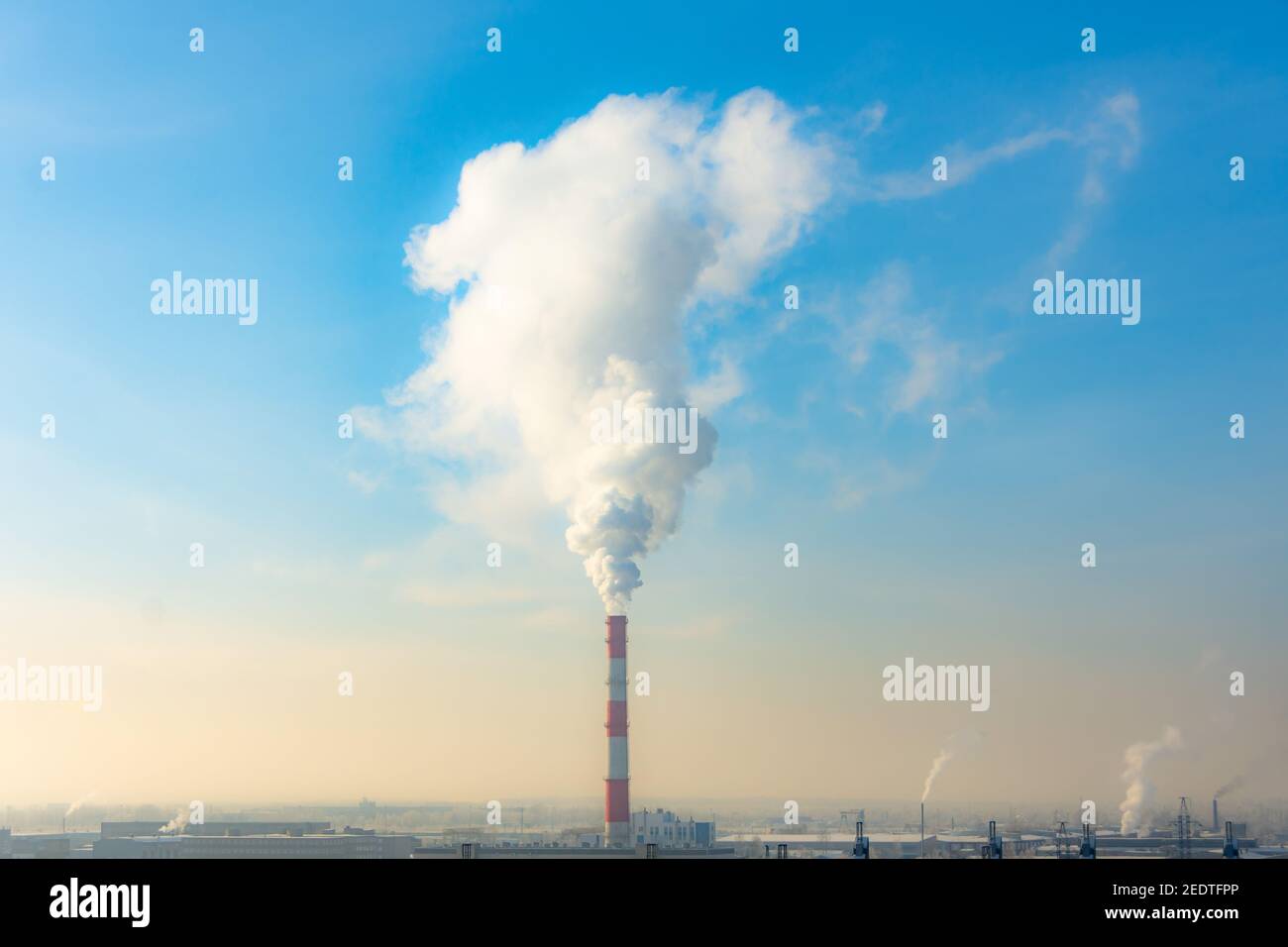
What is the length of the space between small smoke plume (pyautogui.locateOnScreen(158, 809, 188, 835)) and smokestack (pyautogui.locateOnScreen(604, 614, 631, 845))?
58.1 metres

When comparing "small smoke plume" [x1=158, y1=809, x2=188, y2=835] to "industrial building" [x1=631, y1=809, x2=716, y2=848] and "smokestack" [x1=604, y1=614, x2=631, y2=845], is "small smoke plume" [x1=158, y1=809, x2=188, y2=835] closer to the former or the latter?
"industrial building" [x1=631, y1=809, x2=716, y2=848]

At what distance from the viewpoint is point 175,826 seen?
123 m

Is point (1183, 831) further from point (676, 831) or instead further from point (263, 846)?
point (263, 846)

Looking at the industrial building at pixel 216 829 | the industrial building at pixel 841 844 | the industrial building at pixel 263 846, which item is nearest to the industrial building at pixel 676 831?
the industrial building at pixel 841 844

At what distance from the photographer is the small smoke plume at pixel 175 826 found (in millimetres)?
121125

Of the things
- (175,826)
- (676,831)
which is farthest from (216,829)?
(676,831)

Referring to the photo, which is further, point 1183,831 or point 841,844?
point 841,844

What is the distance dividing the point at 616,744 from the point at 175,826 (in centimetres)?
6309
